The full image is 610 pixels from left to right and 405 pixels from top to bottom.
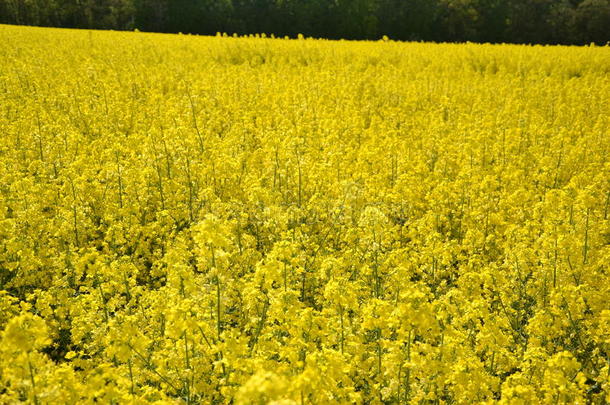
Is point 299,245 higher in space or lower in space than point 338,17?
lower

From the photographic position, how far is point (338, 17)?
4106cm

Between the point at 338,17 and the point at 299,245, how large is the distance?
130 feet

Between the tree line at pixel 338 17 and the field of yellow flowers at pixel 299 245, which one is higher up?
the tree line at pixel 338 17

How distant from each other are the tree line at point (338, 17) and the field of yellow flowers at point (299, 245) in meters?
29.5

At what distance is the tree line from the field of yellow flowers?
29.5 m

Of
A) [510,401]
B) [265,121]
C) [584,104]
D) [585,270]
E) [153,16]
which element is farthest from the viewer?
[153,16]

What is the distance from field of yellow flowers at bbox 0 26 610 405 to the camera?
10.6 ft

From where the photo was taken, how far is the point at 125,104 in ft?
34.6

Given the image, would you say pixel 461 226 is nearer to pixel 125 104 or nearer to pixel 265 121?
pixel 265 121

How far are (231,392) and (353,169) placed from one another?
5000mm

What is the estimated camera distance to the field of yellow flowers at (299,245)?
10.6ft

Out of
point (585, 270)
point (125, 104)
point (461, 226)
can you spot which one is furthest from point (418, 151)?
point (125, 104)

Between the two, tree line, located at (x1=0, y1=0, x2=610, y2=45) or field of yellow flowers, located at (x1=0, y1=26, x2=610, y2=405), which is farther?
tree line, located at (x1=0, y1=0, x2=610, y2=45)

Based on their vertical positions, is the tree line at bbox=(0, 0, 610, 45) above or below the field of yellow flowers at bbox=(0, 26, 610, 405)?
above
